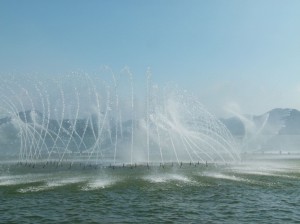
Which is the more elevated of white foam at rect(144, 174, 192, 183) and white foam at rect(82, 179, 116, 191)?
white foam at rect(144, 174, 192, 183)

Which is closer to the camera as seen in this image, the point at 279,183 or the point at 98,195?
the point at 98,195

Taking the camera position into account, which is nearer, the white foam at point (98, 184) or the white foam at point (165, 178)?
the white foam at point (98, 184)

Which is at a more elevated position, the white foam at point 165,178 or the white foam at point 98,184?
the white foam at point 165,178

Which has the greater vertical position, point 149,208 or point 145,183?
point 145,183

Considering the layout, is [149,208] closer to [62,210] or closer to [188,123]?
[62,210]

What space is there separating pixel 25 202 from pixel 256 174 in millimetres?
41003

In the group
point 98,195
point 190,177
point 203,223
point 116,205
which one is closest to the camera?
point 203,223

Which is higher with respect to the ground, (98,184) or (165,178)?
(165,178)

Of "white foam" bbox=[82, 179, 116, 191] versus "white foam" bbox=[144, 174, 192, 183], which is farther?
"white foam" bbox=[144, 174, 192, 183]

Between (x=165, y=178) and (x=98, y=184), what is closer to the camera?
(x=98, y=184)

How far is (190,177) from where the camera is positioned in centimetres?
6116

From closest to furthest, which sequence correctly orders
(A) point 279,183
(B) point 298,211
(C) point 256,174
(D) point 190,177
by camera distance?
1. (B) point 298,211
2. (A) point 279,183
3. (D) point 190,177
4. (C) point 256,174

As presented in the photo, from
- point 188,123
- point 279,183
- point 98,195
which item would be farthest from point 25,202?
point 188,123

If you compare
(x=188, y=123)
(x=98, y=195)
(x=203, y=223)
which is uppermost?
(x=188, y=123)
